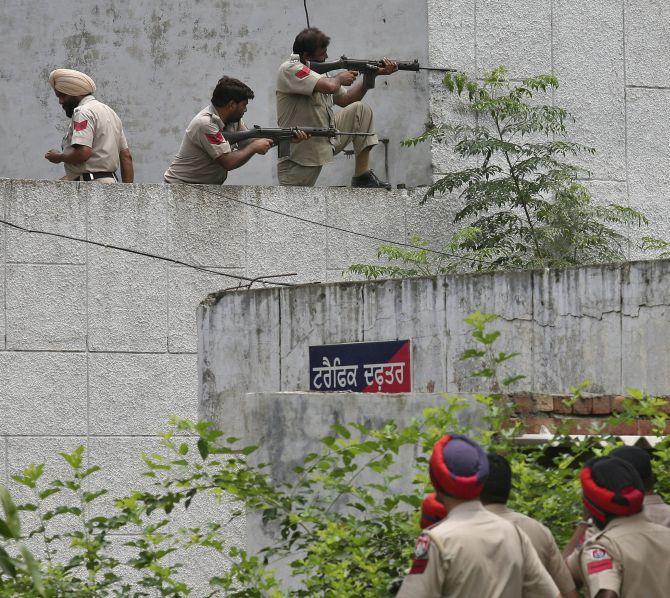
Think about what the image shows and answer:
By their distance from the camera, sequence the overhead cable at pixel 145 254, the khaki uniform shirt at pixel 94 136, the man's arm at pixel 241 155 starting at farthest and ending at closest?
the man's arm at pixel 241 155 → the khaki uniform shirt at pixel 94 136 → the overhead cable at pixel 145 254

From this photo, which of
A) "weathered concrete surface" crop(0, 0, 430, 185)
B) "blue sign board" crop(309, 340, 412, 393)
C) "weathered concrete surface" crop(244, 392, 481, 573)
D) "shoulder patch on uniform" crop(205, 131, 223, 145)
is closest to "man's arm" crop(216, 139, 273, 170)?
"shoulder patch on uniform" crop(205, 131, 223, 145)

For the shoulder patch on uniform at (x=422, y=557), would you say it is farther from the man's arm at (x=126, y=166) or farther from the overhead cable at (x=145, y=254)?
the man's arm at (x=126, y=166)

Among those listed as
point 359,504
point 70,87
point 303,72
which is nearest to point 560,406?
point 359,504

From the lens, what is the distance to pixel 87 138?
35.2 ft

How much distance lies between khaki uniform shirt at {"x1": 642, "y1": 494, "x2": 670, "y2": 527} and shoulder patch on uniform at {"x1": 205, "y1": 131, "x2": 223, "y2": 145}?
628 centimetres

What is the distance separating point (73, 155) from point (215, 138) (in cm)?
106

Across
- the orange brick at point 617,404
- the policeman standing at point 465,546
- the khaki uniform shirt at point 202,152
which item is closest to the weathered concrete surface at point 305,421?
the orange brick at point 617,404

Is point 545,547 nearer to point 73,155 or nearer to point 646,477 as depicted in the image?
point 646,477

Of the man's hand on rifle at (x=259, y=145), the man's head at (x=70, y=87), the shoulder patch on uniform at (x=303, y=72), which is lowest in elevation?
the man's hand on rifle at (x=259, y=145)

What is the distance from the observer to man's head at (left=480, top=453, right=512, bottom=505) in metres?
4.68

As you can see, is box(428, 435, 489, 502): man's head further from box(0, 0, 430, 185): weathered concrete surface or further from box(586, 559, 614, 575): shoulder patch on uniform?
box(0, 0, 430, 185): weathered concrete surface

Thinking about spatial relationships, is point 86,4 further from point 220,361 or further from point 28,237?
point 220,361

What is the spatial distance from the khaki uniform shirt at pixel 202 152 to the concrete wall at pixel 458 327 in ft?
5.21

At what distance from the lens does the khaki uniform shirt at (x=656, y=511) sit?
5.01 metres
